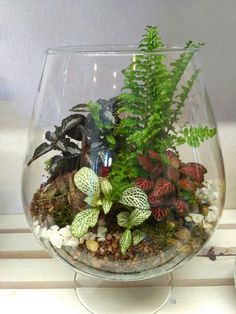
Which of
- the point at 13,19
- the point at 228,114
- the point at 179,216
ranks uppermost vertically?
the point at 13,19

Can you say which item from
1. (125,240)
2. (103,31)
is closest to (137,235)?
(125,240)

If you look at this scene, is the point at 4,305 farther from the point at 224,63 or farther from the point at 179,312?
the point at 224,63

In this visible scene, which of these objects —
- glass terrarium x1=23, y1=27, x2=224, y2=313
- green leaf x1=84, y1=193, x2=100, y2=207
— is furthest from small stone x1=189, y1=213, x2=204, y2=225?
green leaf x1=84, y1=193, x2=100, y2=207

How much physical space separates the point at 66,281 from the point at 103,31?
40 cm

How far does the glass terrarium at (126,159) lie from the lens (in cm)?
44

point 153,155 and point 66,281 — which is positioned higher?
point 153,155

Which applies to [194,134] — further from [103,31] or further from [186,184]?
[103,31]

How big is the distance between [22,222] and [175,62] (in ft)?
1.44

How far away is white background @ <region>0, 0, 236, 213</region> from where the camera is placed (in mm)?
679

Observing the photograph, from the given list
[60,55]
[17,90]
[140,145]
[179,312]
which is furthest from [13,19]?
[179,312]

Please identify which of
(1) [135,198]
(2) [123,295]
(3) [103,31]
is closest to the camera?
(1) [135,198]

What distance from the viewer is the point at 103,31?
0.69m

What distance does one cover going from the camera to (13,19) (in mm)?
687

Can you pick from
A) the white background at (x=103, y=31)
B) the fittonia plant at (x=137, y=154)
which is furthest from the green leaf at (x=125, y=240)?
the white background at (x=103, y=31)
